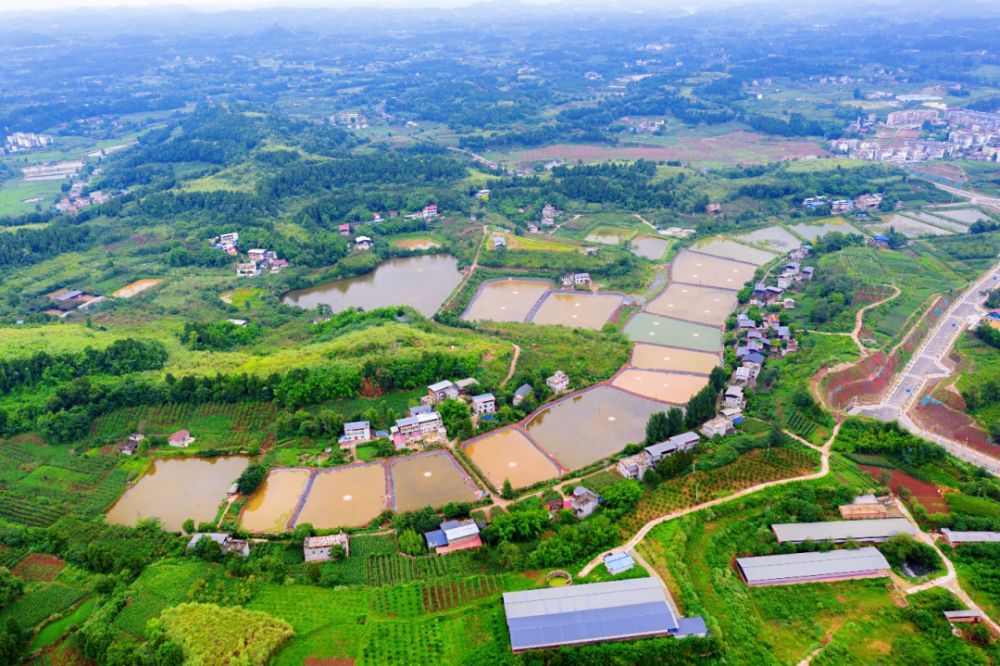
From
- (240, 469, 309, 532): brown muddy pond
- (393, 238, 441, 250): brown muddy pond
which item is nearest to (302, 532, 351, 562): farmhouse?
(240, 469, 309, 532): brown muddy pond

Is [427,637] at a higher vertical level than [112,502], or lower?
higher

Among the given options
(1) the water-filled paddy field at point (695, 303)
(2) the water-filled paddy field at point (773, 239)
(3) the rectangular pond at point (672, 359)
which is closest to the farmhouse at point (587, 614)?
(3) the rectangular pond at point (672, 359)

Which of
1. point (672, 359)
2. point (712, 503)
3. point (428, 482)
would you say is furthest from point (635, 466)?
point (672, 359)

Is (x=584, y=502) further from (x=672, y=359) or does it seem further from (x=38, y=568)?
(x=38, y=568)

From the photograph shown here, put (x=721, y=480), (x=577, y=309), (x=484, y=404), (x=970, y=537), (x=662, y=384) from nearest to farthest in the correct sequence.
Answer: (x=970, y=537) < (x=721, y=480) < (x=484, y=404) < (x=662, y=384) < (x=577, y=309)

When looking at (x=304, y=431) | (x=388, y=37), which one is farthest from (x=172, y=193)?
(x=388, y=37)

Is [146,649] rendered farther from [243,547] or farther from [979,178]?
[979,178]
